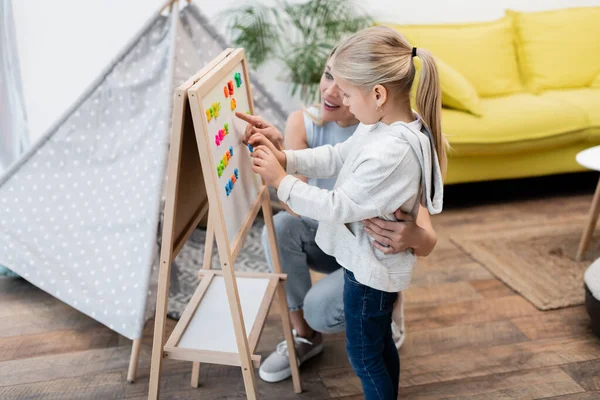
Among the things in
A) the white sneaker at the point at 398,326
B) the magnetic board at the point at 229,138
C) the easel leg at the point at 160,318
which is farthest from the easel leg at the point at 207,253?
the white sneaker at the point at 398,326

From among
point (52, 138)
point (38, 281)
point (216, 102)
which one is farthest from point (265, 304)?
point (52, 138)

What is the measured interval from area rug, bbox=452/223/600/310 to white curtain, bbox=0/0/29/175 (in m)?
1.85

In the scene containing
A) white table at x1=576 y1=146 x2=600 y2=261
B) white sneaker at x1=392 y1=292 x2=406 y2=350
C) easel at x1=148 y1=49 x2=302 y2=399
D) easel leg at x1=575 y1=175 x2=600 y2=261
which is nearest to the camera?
easel at x1=148 y1=49 x2=302 y2=399

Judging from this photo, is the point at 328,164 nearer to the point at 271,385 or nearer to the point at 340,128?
the point at 340,128

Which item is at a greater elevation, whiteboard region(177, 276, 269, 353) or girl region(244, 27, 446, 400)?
girl region(244, 27, 446, 400)

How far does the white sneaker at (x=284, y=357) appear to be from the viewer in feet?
6.20

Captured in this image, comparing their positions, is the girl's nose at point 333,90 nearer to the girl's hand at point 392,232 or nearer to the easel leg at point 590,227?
the girl's hand at point 392,232

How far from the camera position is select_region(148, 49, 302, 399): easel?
4.20 feet

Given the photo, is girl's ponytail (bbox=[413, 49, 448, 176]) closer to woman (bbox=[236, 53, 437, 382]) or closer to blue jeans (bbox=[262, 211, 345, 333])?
woman (bbox=[236, 53, 437, 382])

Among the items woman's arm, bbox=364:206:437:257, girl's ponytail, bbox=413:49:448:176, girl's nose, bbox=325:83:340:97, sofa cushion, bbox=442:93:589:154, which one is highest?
girl's ponytail, bbox=413:49:448:176

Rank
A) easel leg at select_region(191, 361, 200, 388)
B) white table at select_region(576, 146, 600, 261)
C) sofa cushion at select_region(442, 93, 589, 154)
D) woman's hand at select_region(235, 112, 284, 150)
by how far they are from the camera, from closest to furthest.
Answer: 1. woman's hand at select_region(235, 112, 284, 150)
2. easel leg at select_region(191, 361, 200, 388)
3. white table at select_region(576, 146, 600, 261)
4. sofa cushion at select_region(442, 93, 589, 154)

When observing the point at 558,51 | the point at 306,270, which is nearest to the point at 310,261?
the point at 306,270

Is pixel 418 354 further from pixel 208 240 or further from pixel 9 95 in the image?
pixel 9 95

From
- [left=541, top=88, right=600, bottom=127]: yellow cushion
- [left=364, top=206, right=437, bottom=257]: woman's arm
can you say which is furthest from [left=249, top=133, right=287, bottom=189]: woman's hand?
[left=541, top=88, right=600, bottom=127]: yellow cushion
